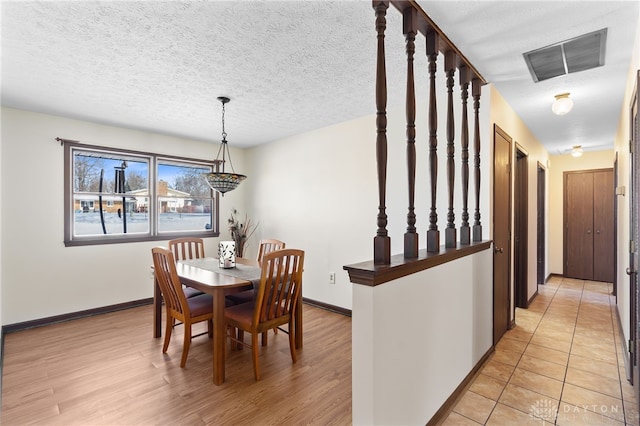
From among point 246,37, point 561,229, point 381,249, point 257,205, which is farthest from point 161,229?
point 561,229

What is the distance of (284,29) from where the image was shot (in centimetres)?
198

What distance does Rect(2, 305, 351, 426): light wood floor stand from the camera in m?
2.02

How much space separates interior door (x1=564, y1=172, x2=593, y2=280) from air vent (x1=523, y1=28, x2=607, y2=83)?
4.34 metres

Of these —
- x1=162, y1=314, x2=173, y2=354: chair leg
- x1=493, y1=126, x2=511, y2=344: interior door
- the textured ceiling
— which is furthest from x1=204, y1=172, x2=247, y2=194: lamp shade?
x1=493, y1=126, x2=511, y2=344: interior door

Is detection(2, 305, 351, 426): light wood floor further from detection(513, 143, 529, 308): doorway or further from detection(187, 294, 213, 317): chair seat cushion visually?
detection(513, 143, 529, 308): doorway

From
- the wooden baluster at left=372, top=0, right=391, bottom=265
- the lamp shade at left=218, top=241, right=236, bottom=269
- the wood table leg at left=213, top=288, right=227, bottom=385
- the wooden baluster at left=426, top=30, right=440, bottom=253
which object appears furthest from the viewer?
the lamp shade at left=218, top=241, right=236, bottom=269

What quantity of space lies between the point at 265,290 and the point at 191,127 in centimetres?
279

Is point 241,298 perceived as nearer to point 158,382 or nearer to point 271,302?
point 271,302

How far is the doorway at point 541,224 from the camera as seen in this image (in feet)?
17.0

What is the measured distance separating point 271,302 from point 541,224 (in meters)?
4.95

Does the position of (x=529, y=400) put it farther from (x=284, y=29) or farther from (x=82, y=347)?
(x=82, y=347)

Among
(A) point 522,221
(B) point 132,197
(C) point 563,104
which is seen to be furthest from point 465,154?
(B) point 132,197

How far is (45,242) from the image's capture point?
363 centimetres

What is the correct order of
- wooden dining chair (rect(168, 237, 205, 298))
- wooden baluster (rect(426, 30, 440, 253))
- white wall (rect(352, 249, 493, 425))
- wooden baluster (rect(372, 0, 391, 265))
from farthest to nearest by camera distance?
wooden dining chair (rect(168, 237, 205, 298))
wooden baluster (rect(426, 30, 440, 253))
wooden baluster (rect(372, 0, 391, 265))
white wall (rect(352, 249, 493, 425))
